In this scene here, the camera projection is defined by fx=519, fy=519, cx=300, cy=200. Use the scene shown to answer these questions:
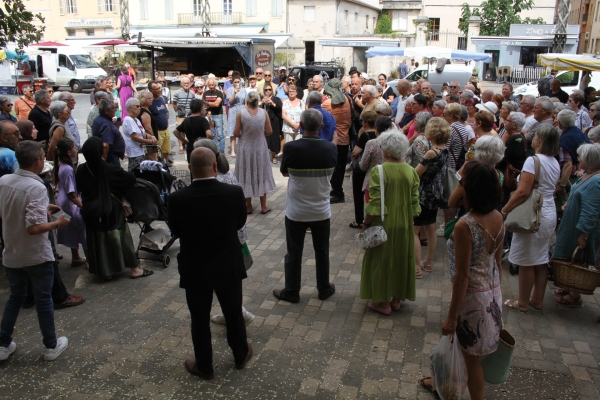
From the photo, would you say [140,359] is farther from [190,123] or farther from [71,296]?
[190,123]

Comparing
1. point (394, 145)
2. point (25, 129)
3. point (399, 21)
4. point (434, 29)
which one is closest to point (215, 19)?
point (399, 21)

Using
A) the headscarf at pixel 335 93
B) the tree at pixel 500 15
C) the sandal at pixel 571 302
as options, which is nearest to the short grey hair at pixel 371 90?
the headscarf at pixel 335 93

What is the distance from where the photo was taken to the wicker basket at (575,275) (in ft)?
14.3

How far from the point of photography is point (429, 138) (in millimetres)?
5035

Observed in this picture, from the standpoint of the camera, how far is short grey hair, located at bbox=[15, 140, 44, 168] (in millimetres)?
3709

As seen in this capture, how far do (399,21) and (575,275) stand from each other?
47519 mm

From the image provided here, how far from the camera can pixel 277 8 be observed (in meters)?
40.0

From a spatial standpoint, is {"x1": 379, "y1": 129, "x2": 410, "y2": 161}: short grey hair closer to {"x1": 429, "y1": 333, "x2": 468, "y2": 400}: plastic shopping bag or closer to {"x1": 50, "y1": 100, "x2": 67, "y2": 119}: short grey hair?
{"x1": 429, "y1": 333, "x2": 468, "y2": 400}: plastic shopping bag

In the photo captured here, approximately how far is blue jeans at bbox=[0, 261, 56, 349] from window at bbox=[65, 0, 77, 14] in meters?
48.4

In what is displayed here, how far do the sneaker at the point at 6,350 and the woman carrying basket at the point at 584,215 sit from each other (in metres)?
4.60

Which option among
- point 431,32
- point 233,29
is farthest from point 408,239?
point 431,32

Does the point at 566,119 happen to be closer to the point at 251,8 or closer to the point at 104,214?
the point at 104,214

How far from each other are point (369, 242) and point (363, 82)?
24.9ft

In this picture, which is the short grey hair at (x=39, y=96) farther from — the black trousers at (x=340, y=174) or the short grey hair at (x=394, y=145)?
the short grey hair at (x=394, y=145)
